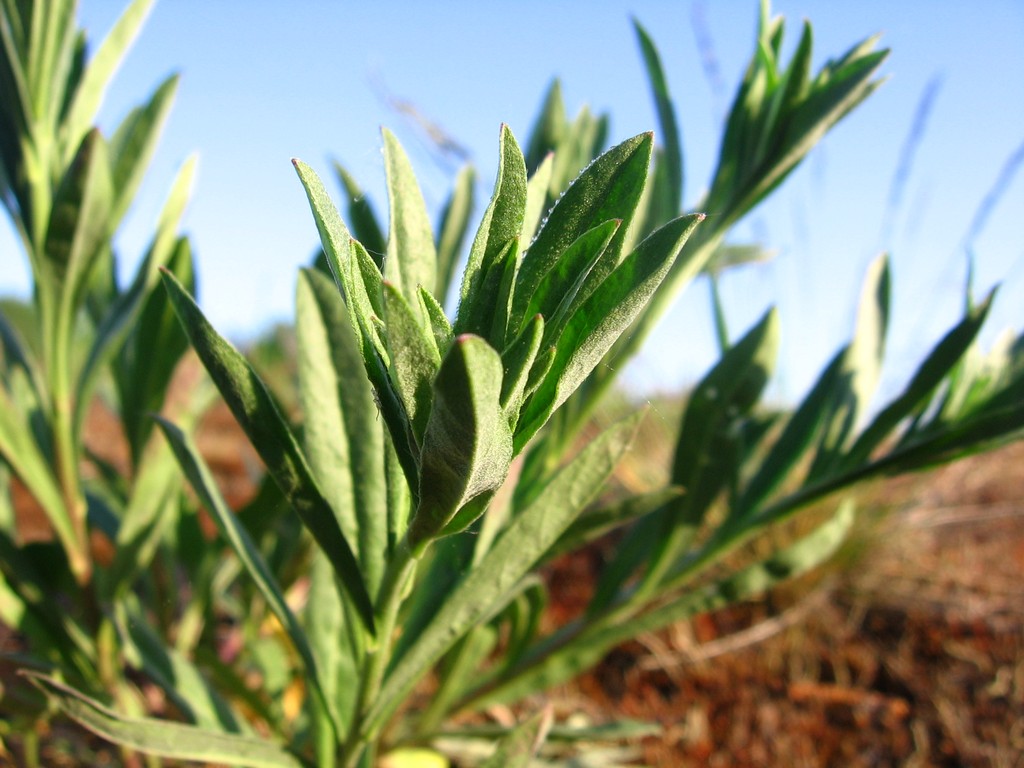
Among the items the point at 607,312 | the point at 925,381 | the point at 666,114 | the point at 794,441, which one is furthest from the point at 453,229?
the point at 607,312

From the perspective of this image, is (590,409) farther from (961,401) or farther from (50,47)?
(50,47)

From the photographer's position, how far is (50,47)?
1.05m

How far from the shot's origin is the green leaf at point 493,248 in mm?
560

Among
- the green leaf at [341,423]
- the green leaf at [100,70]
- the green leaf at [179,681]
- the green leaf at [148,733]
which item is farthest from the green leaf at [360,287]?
the green leaf at [100,70]

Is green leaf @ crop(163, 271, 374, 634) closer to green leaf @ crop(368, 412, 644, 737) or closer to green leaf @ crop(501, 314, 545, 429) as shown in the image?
green leaf @ crop(368, 412, 644, 737)

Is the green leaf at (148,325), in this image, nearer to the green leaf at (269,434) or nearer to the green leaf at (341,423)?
the green leaf at (341,423)

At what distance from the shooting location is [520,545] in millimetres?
759

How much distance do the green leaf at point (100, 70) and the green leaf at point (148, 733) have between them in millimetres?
739

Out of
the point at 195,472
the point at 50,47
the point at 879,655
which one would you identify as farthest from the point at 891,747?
the point at 50,47

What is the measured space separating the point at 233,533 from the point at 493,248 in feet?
1.29

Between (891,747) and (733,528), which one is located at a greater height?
(733,528)

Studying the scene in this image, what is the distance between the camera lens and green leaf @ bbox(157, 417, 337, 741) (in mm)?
774

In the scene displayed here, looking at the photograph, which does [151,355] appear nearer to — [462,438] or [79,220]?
[79,220]

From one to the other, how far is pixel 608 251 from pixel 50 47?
85 centimetres
